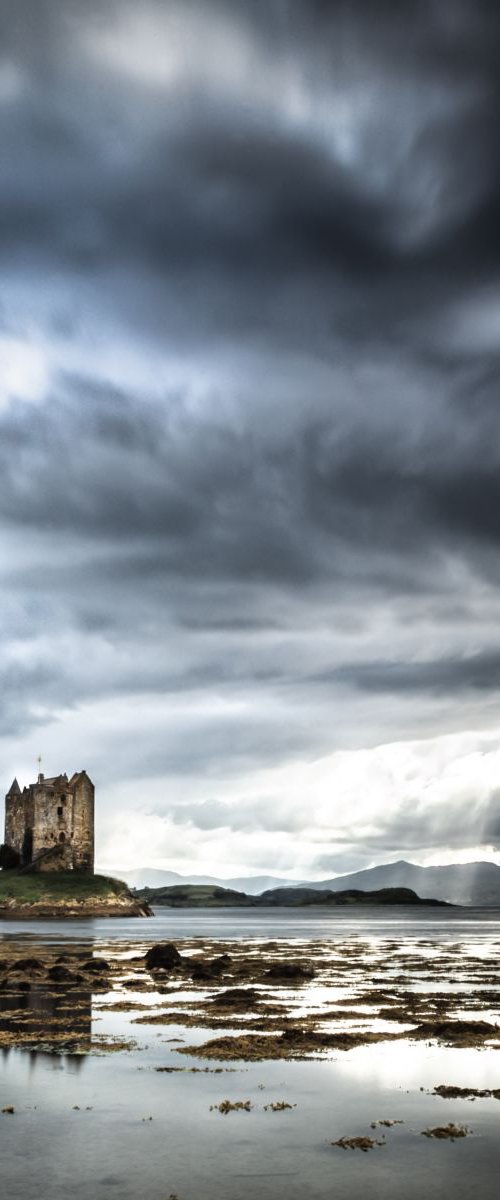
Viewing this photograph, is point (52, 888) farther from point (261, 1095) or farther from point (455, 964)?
point (261, 1095)

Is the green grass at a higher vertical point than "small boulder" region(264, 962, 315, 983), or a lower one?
higher

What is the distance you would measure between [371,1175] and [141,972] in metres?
39.4

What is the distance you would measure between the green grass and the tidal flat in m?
150

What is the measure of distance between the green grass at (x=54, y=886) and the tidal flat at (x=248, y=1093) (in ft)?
493

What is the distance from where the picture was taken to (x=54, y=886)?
187375 mm

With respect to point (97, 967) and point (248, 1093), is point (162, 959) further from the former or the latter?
point (248, 1093)

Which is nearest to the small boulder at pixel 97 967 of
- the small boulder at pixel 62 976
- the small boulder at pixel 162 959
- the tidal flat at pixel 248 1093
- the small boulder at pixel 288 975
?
the small boulder at pixel 162 959

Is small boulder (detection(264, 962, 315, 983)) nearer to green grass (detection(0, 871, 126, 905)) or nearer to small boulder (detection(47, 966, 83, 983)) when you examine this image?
small boulder (detection(47, 966, 83, 983))

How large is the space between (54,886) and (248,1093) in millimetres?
175268

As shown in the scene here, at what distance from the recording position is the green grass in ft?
605

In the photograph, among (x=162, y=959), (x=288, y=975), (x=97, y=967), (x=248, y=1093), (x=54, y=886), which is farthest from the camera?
(x=54, y=886)

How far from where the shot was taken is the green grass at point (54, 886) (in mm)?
184500

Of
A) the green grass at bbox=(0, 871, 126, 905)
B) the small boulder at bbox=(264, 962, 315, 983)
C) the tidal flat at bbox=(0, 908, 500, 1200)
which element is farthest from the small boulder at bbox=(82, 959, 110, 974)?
the green grass at bbox=(0, 871, 126, 905)

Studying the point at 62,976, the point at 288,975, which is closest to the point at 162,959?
the point at 288,975
